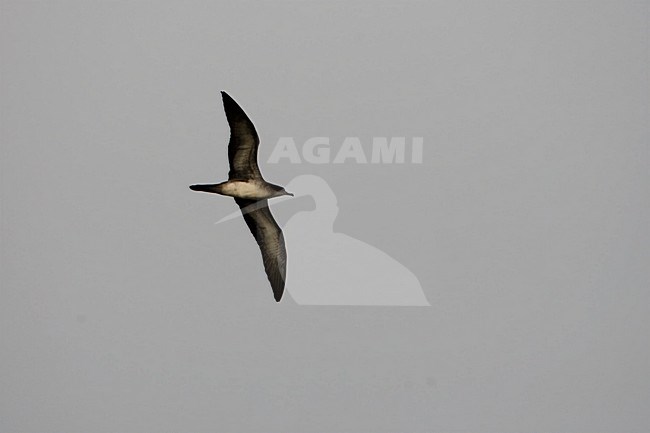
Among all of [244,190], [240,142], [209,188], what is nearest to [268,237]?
[244,190]

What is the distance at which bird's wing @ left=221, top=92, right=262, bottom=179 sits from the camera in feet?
19.3

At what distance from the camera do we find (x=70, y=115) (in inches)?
384

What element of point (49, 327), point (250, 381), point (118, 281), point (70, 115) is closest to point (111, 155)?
point (70, 115)

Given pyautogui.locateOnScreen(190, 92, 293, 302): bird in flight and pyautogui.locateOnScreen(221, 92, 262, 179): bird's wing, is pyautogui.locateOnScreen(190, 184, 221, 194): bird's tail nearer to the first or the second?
pyautogui.locateOnScreen(190, 92, 293, 302): bird in flight

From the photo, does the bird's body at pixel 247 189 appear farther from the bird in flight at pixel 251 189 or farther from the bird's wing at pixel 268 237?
the bird's wing at pixel 268 237

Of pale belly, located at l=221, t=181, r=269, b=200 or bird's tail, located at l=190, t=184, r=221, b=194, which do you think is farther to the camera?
pale belly, located at l=221, t=181, r=269, b=200

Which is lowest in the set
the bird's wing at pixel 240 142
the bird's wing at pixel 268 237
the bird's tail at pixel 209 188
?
the bird's wing at pixel 268 237

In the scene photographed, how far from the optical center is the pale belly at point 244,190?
20.3 feet

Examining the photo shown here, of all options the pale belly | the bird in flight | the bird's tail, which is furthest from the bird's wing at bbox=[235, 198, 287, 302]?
the bird's tail

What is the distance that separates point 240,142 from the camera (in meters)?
6.01

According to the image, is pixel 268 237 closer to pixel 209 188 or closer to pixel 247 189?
pixel 247 189

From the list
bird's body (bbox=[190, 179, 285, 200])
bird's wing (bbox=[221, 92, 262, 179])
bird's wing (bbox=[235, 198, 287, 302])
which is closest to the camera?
bird's wing (bbox=[221, 92, 262, 179])

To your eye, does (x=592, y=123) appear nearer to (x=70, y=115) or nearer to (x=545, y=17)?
(x=545, y=17)

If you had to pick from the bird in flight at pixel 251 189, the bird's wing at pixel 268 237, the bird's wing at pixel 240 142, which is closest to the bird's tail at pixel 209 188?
the bird in flight at pixel 251 189
